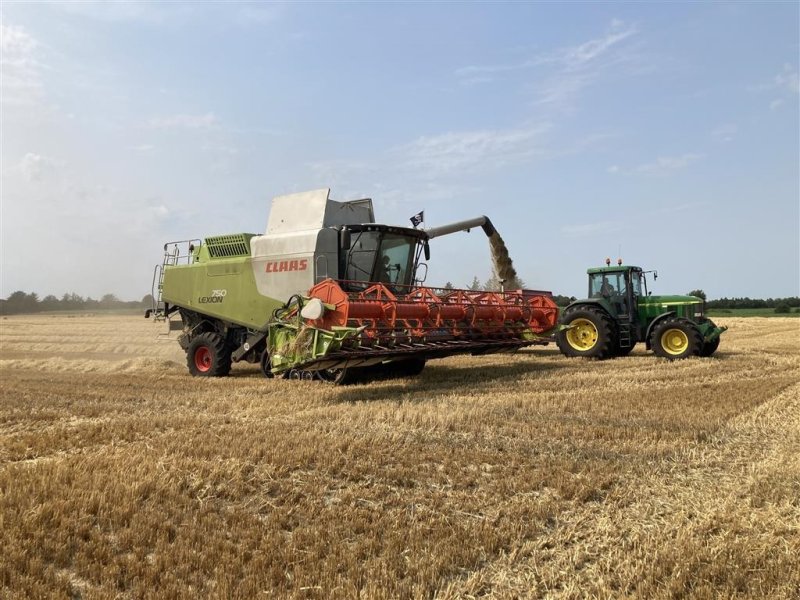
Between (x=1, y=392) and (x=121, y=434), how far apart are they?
399 centimetres

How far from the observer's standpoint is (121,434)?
15.6ft

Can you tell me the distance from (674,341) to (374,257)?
19.9ft

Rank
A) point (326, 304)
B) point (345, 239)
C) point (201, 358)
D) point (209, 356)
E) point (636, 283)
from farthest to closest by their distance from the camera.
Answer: point (636, 283)
point (201, 358)
point (209, 356)
point (345, 239)
point (326, 304)

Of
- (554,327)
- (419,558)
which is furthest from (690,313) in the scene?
(419,558)

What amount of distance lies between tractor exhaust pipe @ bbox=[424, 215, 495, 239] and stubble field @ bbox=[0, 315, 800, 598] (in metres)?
8.36

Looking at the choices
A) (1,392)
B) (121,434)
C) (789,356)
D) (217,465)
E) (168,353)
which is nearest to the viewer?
(217,465)

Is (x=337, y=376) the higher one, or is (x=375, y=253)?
(x=375, y=253)

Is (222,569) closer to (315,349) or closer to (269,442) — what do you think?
(269,442)

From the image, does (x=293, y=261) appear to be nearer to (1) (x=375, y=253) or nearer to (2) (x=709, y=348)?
(1) (x=375, y=253)

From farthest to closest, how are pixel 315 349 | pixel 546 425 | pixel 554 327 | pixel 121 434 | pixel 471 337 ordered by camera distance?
pixel 554 327, pixel 471 337, pixel 315 349, pixel 546 425, pixel 121 434

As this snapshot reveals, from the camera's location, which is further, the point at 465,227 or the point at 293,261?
the point at 465,227

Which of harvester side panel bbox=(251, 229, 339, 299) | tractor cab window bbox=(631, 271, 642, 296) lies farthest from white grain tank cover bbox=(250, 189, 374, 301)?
tractor cab window bbox=(631, 271, 642, 296)

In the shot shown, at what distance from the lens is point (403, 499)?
3.30 m

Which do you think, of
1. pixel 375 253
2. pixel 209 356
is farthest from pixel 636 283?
pixel 209 356
